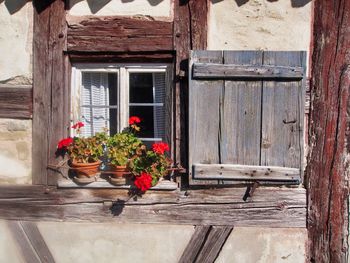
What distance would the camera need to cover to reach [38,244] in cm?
396

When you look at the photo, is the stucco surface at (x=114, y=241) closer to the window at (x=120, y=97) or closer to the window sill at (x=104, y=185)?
the window sill at (x=104, y=185)

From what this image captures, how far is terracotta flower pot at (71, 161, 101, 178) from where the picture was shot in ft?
12.6

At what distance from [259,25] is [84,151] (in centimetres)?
170

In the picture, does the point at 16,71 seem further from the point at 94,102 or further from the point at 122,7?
the point at 122,7

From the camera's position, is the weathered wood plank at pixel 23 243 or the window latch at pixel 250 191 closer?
the window latch at pixel 250 191

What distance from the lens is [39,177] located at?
3.96 meters

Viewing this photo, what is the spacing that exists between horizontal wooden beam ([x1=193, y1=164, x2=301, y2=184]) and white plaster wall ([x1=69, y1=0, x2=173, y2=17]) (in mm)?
1256

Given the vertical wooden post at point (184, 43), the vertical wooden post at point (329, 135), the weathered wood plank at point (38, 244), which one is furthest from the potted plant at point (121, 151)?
the vertical wooden post at point (329, 135)

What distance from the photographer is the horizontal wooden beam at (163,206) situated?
379 centimetres

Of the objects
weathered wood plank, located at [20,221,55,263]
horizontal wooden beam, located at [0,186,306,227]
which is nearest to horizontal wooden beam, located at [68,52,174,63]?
horizontal wooden beam, located at [0,186,306,227]

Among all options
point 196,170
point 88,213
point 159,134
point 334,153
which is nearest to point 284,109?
point 334,153

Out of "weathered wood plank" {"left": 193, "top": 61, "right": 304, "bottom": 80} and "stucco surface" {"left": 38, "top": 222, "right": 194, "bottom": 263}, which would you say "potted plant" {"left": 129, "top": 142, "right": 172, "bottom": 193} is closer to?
"stucco surface" {"left": 38, "top": 222, "right": 194, "bottom": 263}

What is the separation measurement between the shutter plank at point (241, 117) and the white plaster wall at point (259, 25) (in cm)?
16

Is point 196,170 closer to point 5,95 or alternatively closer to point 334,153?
point 334,153
